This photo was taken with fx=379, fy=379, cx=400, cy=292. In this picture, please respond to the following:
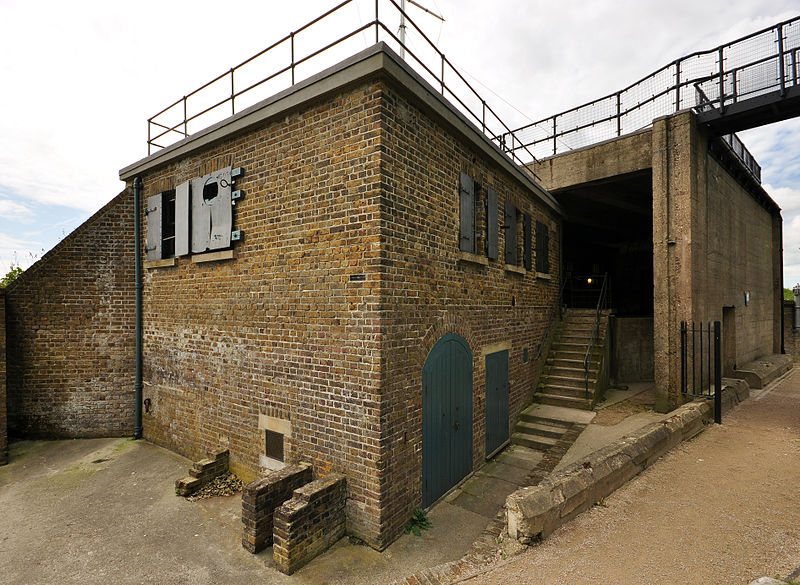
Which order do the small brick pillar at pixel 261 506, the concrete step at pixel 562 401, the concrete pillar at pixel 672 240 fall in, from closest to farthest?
1. the small brick pillar at pixel 261 506
2. the concrete pillar at pixel 672 240
3. the concrete step at pixel 562 401

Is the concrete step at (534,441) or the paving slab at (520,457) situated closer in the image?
the paving slab at (520,457)

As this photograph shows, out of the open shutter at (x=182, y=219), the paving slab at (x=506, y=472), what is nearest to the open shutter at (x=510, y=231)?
the paving slab at (x=506, y=472)

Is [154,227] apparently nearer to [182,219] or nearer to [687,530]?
[182,219]

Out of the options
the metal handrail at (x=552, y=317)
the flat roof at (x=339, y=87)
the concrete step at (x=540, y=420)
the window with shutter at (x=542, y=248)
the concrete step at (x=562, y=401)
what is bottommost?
the concrete step at (x=540, y=420)

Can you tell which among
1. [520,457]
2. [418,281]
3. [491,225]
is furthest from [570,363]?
[418,281]

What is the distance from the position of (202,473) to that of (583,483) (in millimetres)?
5864

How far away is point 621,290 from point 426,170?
15.7 meters

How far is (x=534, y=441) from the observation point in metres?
8.25

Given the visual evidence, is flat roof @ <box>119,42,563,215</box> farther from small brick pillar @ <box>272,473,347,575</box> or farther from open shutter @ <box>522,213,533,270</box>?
small brick pillar @ <box>272,473,347,575</box>

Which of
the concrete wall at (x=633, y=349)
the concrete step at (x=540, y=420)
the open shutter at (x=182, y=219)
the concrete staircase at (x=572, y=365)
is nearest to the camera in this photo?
the open shutter at (x=182, y=219)

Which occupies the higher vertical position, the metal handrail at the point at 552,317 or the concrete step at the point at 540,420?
the metal handrail at the point at 552,317

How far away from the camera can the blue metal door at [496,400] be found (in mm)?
7582

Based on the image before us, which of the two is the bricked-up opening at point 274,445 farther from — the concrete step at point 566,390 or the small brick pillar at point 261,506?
the concrete step at point 566,390

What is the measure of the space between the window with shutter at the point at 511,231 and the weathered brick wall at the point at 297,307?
14.4 feet
